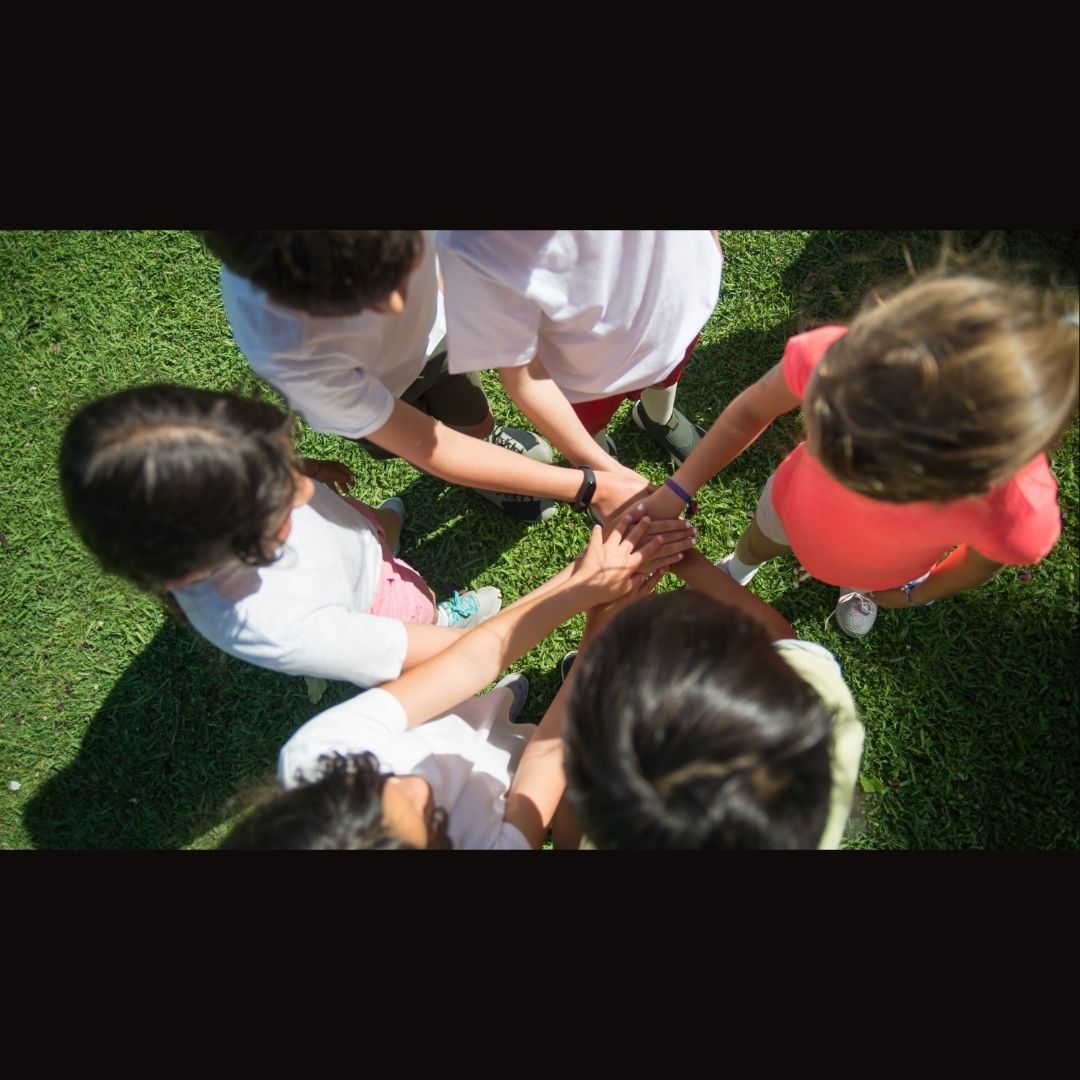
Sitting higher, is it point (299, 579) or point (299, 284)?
point (299, 284)

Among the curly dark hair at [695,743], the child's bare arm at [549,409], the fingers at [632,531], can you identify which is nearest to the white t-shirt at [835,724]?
the curly dark hair at [695,743]

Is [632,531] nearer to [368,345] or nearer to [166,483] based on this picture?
[368,345]

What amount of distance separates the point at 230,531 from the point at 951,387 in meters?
1.41

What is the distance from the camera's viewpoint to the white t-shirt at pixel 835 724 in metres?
1.55

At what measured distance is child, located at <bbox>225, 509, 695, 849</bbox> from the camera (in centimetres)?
149

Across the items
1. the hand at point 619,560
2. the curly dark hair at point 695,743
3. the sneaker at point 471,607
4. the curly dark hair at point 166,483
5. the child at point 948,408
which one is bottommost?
the sneaker at point 471,607

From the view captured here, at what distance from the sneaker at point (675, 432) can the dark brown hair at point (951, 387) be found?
4.86 ft

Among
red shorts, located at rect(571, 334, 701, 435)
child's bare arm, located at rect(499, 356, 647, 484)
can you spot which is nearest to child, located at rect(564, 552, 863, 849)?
child's bare arm, located at rect(499, 356, 647, 484)

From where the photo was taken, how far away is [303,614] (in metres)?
1.74

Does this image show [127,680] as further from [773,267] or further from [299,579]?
[773,267]

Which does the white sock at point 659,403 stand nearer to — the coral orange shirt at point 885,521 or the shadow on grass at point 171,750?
the coral orange shirt at point 885,521

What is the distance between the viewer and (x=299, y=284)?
138 cm

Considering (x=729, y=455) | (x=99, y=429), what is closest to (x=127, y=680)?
(x=99, y=429)

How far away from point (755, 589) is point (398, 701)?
1576 millimetres
